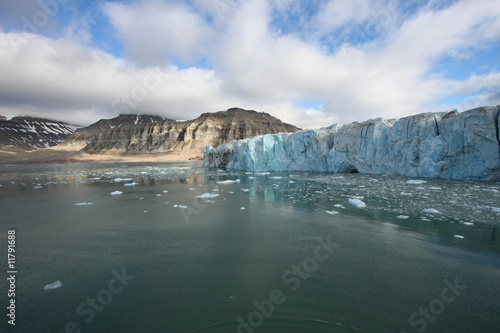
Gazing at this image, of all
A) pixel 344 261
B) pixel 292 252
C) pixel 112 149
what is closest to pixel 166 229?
pixel 292 252

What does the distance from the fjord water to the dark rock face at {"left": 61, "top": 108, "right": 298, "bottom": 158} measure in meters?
87.8

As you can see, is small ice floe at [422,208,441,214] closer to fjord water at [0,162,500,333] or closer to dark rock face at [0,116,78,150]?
fjord water at [0,162,500,333]

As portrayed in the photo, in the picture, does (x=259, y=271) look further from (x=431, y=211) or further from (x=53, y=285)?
(x=431, y=211)

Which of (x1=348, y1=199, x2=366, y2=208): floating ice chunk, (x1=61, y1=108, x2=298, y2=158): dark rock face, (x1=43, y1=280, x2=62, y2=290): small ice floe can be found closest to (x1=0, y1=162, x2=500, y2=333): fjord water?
(x1=43, y1=280, x2=62, y2=290): small ice floe

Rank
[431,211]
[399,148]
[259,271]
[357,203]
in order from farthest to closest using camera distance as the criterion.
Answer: [399,148]
[357,203]
[431,211]
[259,271]

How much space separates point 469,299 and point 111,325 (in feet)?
14.1

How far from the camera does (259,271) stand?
3748mm

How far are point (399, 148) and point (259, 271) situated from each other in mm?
18552

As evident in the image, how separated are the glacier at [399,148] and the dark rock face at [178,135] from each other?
69.0 metres

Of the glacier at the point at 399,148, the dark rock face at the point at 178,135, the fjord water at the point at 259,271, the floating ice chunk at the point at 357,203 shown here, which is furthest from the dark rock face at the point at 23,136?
the floating ice chunk at the point at 357,203

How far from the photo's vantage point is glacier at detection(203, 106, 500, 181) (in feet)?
46.9

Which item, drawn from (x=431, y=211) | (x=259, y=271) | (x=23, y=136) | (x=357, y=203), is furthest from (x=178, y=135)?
(x=23, y=136)

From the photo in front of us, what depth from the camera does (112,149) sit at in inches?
4301

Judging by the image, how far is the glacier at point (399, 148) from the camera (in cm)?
1428
